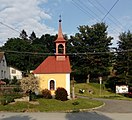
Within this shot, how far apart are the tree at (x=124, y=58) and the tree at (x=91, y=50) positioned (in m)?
4.94

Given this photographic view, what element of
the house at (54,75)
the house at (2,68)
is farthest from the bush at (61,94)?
the house at (2,68)

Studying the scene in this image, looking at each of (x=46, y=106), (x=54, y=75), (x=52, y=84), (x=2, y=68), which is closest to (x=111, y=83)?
(x=2, y=68)

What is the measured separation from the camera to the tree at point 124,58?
206 feet

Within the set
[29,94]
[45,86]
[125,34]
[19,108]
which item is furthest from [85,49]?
[19,108]

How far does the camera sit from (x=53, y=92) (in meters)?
43.3

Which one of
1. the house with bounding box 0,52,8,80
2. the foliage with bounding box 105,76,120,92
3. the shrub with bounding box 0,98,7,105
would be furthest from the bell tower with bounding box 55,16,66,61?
the house with bounding box 0,52,8,80

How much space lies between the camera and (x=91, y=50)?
249 ft

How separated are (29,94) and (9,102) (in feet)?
12.7

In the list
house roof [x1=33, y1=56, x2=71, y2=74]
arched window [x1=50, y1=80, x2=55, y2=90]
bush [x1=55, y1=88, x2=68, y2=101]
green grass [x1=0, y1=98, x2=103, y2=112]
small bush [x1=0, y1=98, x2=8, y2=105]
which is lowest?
green grass [x1=0, y1=98, x2=103, y2=112]

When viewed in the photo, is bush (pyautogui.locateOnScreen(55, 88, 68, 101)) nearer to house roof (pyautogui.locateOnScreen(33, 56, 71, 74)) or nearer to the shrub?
house roof (pyautogui.locateOnScreen(33, 56, 71, 74))

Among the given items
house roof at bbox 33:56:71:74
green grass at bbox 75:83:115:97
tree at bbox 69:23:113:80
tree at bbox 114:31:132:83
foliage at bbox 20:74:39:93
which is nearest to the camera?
foliage at bbox 20:74:39:93

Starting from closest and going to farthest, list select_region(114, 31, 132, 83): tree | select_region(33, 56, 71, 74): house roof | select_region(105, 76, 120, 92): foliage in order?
select_region(33, 56, 71, 74): house roof, select_region(114, 31, 132, 83): tree, select_region(105, 76, 120, 92): foliage

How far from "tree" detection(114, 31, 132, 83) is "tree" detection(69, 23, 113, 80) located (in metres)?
4.94

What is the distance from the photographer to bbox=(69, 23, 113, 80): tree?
244 ft
